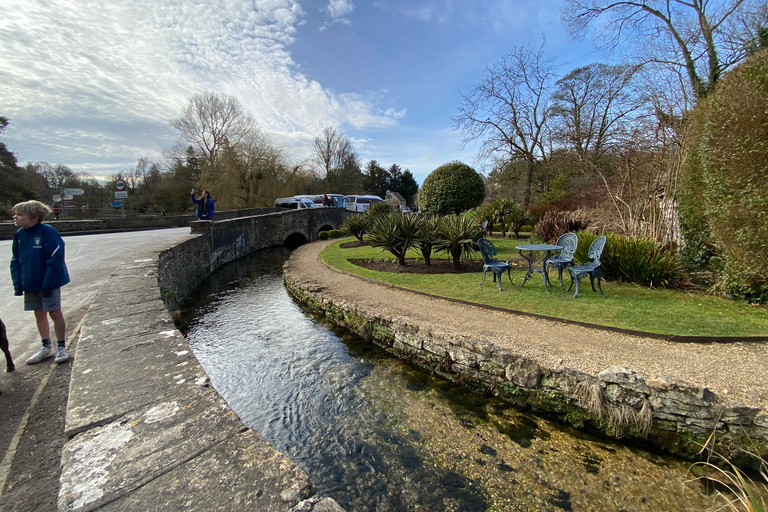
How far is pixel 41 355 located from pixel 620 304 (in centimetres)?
750

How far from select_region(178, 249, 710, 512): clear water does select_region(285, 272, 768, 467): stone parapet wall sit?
17cm

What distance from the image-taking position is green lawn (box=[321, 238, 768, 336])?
4500 millimetres

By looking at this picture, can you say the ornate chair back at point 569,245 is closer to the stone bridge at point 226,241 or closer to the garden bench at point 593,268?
the garden bench at point 593,268

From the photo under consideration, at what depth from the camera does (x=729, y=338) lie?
4109 mm

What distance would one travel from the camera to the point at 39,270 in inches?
124

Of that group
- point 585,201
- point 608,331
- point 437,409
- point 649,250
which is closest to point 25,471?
point 437,409

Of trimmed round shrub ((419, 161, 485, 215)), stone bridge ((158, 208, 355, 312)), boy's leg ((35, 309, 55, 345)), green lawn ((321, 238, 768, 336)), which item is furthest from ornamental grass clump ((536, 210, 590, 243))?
boy's leg ((35, 309, 55, 345))

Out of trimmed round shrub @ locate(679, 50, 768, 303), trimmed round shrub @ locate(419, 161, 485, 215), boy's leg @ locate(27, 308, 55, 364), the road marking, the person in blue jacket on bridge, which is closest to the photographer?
the road marking

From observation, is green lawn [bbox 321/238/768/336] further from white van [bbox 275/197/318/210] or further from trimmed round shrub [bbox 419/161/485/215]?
white van [bbox 275/197/318/210]

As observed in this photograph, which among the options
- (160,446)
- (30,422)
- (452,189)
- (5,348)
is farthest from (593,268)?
(452,189)

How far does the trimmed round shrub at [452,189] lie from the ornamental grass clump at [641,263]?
8.69 metres

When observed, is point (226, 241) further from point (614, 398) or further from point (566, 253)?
point (614, 398)

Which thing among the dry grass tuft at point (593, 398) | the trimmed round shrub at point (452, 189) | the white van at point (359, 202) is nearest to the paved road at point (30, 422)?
the dry grass tuft at point (593, 398)

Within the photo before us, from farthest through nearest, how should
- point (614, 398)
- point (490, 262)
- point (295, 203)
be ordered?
point (295, 203) < point (490, 262) < point (614, 398)
